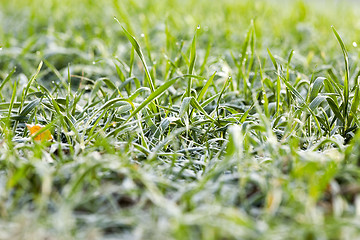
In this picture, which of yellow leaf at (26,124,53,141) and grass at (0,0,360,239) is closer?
grass at (0,0,360,239)

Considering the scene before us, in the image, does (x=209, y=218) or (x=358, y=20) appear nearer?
(x=209, y=218)

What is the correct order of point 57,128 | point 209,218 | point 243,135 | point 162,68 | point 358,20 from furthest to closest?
1. point 358,20
2. point 162,68
3. point 57,128
4. point 243,135
5. point 209,218

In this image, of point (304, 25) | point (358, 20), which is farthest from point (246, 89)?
point (358, 20)

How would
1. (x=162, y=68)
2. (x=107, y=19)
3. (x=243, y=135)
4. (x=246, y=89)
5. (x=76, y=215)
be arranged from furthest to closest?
(x=107, y=19), (x=162, y=68), (x=246, y=89), (x=243, y=135), (x=76, y=215)

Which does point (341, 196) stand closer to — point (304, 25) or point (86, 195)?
point (86, 195)


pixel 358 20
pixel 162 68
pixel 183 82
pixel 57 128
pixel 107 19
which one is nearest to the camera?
pixel 57 128

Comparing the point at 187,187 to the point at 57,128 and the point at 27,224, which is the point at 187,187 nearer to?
the point at 27,224

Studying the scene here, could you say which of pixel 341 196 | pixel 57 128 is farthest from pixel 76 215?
pixel 341 196

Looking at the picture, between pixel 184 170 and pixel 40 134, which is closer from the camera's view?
pixel 184 170

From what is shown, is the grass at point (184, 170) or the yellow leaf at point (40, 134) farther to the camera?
the yellow leaf at point (40, 134)
